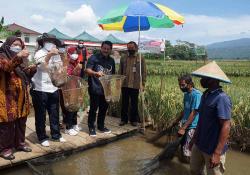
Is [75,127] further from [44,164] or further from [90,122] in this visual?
[44,164]

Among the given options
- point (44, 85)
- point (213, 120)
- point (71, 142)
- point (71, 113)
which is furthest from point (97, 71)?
point (213, 120)

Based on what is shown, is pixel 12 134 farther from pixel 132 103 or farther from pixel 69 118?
pixel 132 103

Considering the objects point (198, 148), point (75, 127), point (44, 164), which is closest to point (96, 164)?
point (44, 164)

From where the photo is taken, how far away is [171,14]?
634 cm

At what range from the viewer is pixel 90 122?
620 centimetres

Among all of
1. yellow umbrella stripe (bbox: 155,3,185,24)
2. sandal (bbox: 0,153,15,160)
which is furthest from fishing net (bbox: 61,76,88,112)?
yellow umbrella stripe (bbox: 155,3,185,24)

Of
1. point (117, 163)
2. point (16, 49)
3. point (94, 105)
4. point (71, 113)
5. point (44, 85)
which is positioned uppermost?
point (16, 49)

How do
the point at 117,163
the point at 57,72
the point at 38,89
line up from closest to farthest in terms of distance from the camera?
the point at 38,89, the point at 57,72, the point at 117,163

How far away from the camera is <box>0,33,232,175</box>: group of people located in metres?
3.43

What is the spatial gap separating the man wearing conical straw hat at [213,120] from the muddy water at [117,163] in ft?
5.28

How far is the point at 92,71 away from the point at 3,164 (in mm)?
2205

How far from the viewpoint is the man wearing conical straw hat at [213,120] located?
3.29 metres

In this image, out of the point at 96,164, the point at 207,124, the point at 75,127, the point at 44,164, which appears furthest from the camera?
the point at 75,127

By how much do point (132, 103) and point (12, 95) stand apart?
3003mm
